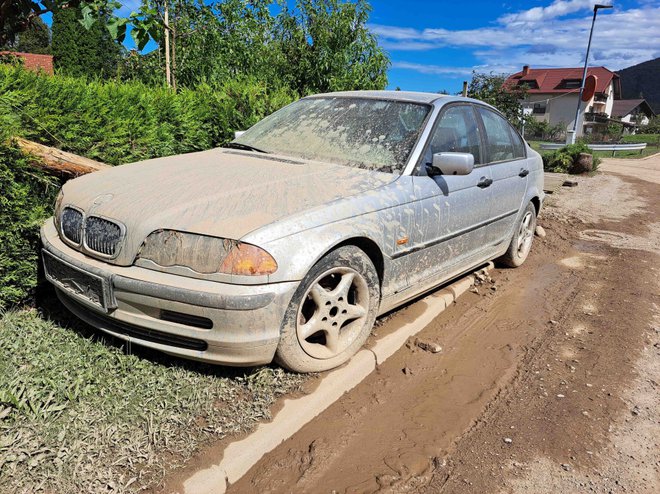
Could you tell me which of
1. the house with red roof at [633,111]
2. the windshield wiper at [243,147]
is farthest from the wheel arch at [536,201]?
the house with red roof at [633,111]

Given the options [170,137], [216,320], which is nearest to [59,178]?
[170,137]

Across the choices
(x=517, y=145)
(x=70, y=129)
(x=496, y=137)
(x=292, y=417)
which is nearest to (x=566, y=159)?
(x=517, y=145)

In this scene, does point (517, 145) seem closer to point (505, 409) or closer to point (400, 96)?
point (400, 96)

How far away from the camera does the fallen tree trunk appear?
3490 millimetres

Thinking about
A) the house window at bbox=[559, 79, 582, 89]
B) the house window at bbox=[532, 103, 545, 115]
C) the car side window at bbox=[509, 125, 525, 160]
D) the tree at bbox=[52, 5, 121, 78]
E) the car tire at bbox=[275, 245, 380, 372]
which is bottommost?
the car tire at bbox=[275, 245, 380, 372]

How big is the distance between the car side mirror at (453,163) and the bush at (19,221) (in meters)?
2.74

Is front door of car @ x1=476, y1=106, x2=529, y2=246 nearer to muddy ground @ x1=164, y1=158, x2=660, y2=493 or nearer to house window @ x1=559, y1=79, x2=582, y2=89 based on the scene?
muddy ground @ x1=164, y1=158, x2=660, y2=493

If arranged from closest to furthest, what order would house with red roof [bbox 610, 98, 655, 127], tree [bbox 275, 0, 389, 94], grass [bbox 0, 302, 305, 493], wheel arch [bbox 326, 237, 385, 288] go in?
grass [bbox 0, 302, 305, 493]
wheel arch [bbox 326, 237, 385, 288]
tree [bbox 275, 0, 389, 94]
house with red roof [bbox 610, 98, 655, 127]

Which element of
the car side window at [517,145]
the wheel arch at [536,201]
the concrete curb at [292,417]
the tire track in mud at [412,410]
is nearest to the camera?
the concrete curb at [292,417]

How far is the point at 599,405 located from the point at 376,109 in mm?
2591

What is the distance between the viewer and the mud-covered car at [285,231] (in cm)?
255

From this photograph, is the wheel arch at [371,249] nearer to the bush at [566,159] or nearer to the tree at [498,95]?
the bush at [566,159]

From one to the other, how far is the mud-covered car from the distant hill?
15697cm

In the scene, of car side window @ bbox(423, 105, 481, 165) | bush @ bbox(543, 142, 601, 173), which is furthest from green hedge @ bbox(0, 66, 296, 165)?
bush @ bbox(543, 142, 601, 173)
